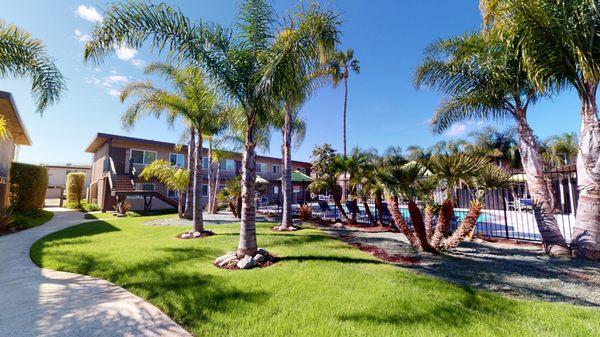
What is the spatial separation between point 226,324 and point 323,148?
20.5 meters

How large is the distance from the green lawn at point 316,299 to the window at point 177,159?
18.8 m

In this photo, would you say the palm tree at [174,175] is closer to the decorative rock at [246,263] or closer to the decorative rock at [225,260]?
the decorative rock at [225,260]

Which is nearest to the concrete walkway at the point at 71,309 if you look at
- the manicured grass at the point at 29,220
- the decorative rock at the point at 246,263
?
the decorative rock at the point at 246,263

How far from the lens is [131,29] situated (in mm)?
6305

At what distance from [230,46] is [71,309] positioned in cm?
693

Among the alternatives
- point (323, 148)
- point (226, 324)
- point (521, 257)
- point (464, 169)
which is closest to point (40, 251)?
point (226, 324)

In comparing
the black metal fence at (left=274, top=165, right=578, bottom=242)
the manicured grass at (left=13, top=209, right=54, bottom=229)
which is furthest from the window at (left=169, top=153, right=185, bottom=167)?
the black metal fence at (left=274, top=165, right=578, bottom=242)

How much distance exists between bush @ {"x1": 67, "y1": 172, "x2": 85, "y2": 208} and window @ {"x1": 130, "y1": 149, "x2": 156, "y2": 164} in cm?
646

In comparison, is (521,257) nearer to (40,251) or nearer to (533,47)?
(533,47)

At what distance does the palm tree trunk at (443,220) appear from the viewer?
7.11 m

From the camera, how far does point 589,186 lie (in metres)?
6.71

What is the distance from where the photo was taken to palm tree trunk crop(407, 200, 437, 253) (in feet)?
23.6

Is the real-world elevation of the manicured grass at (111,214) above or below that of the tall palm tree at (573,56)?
below

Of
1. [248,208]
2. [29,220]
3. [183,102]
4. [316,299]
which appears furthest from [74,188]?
[316,299]
